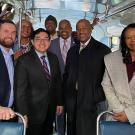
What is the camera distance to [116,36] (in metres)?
8.16

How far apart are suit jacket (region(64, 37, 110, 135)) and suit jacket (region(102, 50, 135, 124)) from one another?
90 centimetres

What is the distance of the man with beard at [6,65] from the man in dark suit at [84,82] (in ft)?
3.22

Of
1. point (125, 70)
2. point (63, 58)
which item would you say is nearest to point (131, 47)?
point (125, 70)

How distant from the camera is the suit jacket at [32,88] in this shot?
3713mm

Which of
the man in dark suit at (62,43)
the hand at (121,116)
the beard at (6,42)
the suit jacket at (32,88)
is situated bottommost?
the hand at (121,116)

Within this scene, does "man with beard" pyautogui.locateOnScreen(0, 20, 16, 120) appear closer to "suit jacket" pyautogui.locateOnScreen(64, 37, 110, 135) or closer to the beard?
the beard

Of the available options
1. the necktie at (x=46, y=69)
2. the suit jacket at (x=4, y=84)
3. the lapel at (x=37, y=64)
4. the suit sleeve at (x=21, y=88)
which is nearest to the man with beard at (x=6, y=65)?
the suit jacket at (x=4, y=84)

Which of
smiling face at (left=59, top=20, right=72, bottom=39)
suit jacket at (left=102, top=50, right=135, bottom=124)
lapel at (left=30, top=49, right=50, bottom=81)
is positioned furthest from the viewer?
smiling face at (left=59, top=20, right=72, bottom=39)

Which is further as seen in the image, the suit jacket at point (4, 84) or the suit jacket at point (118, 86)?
the suit jacket at point (4, 84)

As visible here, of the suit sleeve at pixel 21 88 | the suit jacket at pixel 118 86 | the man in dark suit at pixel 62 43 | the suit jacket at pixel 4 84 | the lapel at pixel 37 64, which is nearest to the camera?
the suit jacket at pixel 118 86

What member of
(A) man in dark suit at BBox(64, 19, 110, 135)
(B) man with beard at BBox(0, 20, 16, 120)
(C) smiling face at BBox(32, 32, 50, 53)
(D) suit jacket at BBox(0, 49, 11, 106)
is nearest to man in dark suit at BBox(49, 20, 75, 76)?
(A) man in dark suit at BBox(64, 19, 110, 135)

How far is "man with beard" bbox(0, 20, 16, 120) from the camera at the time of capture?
3.39m

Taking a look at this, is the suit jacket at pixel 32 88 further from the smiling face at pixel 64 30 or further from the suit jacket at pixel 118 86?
the smiling face at pixel 64 30

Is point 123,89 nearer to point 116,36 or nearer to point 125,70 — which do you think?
point 125,70
